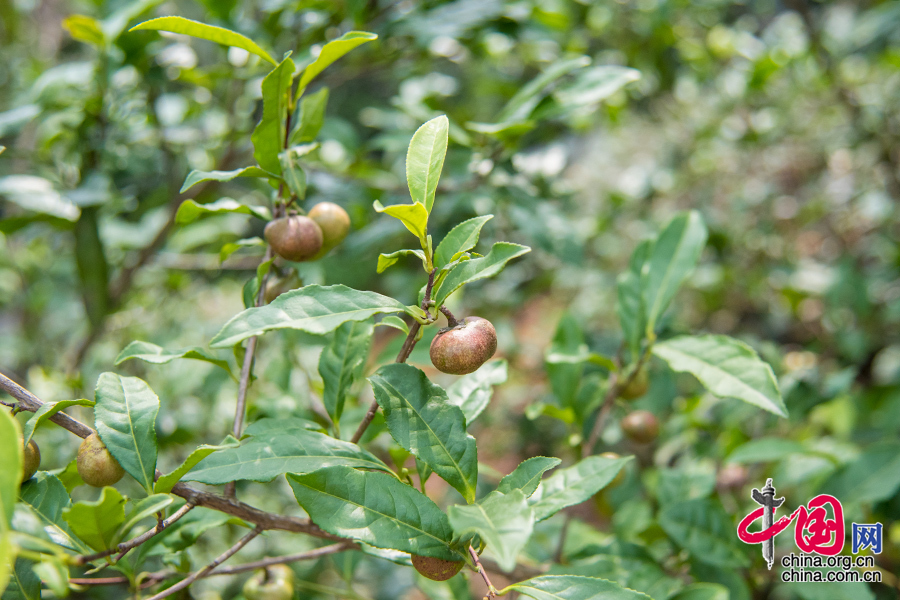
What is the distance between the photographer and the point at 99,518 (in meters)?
0.56

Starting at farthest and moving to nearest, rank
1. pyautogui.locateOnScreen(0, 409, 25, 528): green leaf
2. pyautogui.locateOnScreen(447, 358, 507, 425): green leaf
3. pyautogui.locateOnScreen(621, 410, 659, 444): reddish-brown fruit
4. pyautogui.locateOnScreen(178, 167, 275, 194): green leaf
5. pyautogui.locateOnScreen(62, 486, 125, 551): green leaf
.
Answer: pyautogui.locateOnScreen(621, 410, 659, 444): reddish-brown fruit < pyautogui.locateOnScreen(447, 358, 507, 425): green leaf < pyautogui.locateOnScreen(178, 167, 275, 194): green leaf < pyautogui.locateOnScreen(62, 486, 125, 551): green leaf < pyautogui.locateOnScreen(0, 409, 25, 528): green leaf

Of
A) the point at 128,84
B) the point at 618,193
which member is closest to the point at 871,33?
the point at 618,193

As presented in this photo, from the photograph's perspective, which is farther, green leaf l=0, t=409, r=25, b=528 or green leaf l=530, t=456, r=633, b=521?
green leaf l=530, t=456, r=633, b=521

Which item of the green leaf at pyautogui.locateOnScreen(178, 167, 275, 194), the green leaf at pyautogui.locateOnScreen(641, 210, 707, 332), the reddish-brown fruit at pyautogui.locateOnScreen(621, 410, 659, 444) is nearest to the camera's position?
the green leaf at pyautogui.locateOnScreen(178, 167, 275, 194)

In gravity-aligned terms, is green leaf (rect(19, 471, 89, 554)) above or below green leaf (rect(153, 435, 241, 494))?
below

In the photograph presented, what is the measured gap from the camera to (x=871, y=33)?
5.27 feet

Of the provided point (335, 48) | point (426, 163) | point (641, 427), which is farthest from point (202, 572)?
point (641, 427)

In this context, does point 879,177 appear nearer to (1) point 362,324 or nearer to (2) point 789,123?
(2) point 789,123

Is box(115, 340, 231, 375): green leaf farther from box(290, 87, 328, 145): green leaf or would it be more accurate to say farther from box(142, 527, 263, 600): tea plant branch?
box(290, 87, 328, 145): green leaf

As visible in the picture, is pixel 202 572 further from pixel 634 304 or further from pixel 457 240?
pixel 634 304

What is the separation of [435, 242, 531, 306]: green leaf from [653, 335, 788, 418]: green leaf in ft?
1.16

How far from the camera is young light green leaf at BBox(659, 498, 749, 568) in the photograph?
3.05 feet

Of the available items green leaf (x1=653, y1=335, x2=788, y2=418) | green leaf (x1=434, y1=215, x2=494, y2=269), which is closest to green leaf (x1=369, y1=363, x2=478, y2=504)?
green leaf (x1=434, y1=215, x2=494, y2=269)

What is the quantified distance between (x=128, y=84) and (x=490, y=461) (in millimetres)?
1969
